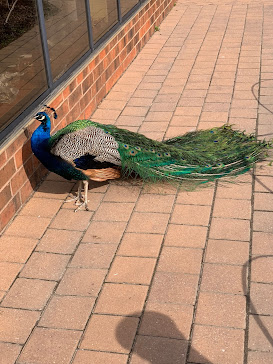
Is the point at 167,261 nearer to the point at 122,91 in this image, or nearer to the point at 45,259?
the point at 45,259

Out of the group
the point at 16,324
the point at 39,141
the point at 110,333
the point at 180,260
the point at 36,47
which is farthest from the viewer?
the point at 36,47

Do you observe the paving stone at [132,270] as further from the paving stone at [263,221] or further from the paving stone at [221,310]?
the paving stone at [263,221]

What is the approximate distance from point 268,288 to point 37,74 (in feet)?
10.5

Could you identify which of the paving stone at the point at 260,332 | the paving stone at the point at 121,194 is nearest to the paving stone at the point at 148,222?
the paving stone at the point at 121,194

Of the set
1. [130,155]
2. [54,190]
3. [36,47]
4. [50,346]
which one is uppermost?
[36,47]

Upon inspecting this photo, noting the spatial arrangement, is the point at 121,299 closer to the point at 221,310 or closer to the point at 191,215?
the point at 221,310

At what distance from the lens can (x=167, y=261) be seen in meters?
4.05

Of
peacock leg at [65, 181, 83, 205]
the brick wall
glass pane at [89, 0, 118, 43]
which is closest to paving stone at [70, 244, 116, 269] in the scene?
peacock leg at [65, 181, 83, 205]

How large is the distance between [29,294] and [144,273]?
0.85 meters

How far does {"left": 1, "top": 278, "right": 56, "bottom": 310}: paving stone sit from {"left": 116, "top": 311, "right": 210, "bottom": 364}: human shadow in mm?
632

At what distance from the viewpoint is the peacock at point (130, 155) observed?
461cm

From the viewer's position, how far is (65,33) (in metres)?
6.22

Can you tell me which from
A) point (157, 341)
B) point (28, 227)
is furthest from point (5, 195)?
point (157, 341)

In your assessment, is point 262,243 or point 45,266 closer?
point 45,266
